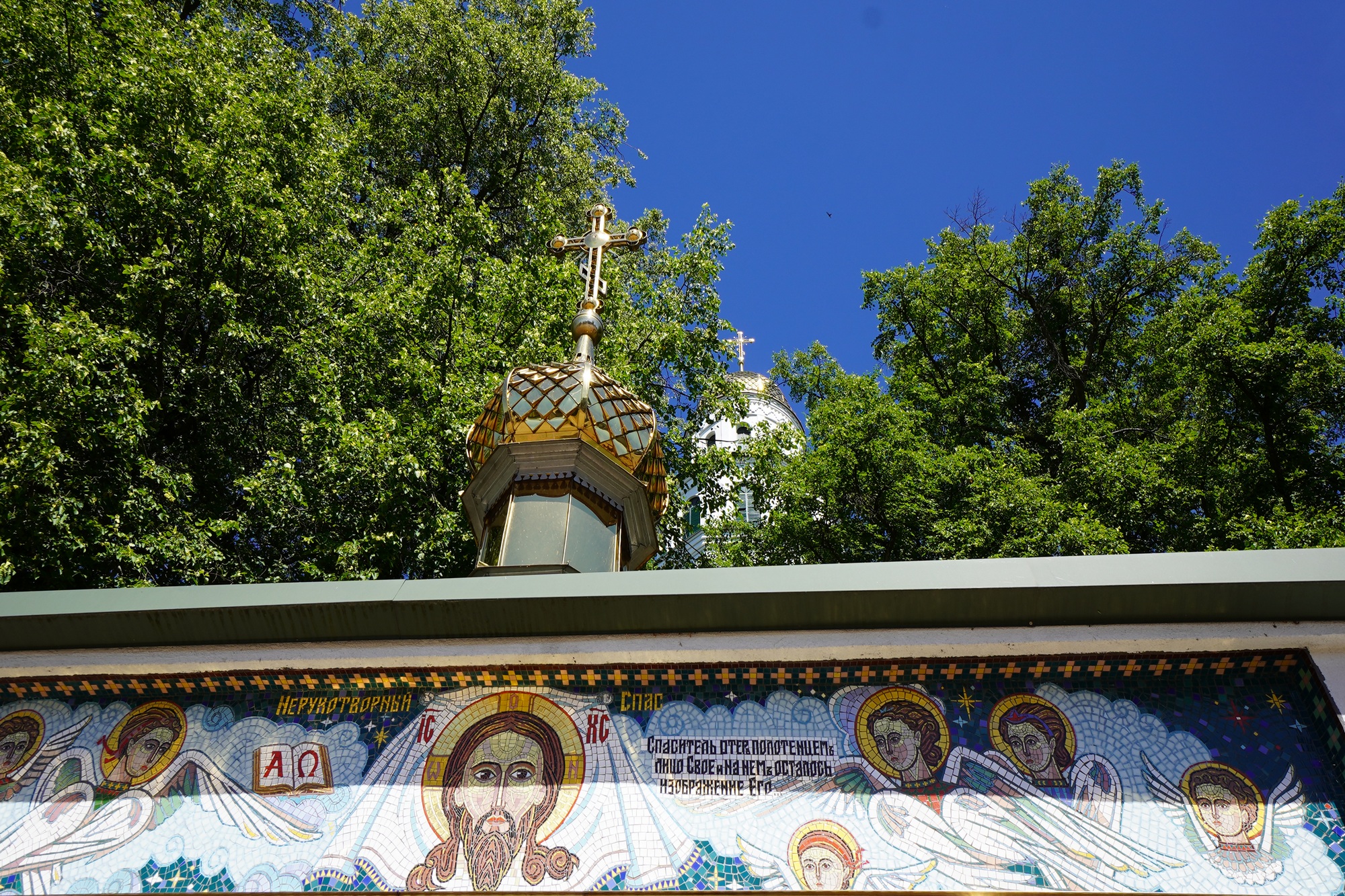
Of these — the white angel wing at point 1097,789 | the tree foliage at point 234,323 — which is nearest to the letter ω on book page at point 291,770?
the white angel wing at point 1097,789

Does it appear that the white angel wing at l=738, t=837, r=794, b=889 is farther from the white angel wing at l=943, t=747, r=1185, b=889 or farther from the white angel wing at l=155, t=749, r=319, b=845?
the white angel wing at l=155, t=749, r=319, b=845

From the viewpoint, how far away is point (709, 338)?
46.1ft

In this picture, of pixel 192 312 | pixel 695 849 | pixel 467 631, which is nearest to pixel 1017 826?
pixel 695 849

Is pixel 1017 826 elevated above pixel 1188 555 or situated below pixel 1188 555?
below

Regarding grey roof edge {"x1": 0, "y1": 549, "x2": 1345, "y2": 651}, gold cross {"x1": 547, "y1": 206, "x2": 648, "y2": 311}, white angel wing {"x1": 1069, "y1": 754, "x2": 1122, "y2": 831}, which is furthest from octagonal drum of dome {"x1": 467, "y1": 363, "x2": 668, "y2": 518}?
white angel wing {"x1": 1069, "y1": 754, "x2": 1122, "y2": 831}

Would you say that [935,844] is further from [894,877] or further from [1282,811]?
[1282,811]

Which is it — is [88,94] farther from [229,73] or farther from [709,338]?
[709,338]

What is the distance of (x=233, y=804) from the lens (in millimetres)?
3518

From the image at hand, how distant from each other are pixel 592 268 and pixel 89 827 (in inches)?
198

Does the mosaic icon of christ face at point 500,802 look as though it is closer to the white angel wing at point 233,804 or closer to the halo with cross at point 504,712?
the halo with cross at point 504,712

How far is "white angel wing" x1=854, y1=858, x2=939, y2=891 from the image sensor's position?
3.11 meters

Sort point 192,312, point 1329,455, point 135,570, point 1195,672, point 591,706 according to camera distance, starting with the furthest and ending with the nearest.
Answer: point 1329,455, point 192,312, point 135,570, point 591,706, point 1195,672

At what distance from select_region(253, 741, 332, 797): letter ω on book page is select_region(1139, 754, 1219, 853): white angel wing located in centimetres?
293

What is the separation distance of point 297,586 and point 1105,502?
12.3 meters
